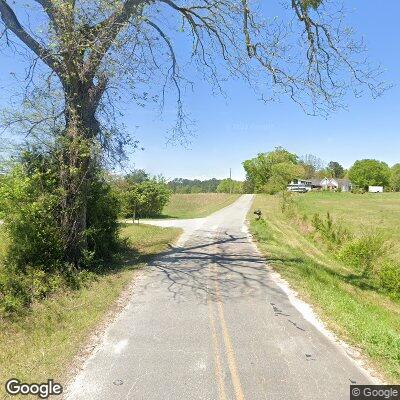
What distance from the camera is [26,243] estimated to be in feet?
37.1

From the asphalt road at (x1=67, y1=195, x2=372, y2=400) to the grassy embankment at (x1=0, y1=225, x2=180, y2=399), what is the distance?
0.53 meters

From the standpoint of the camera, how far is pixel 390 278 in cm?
1562

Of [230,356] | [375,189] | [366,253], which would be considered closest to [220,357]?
[230,356]

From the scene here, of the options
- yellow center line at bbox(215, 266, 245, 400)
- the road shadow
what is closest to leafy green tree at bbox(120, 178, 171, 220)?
the road shadow

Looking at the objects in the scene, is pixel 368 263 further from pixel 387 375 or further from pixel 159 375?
pixel 159 375

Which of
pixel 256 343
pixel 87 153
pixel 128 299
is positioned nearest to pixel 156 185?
pixel 87 153

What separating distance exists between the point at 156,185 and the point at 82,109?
2330 centimetres

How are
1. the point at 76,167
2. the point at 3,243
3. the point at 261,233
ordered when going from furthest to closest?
the point at 261,233 → the point at 3,243 → the point at 76,167

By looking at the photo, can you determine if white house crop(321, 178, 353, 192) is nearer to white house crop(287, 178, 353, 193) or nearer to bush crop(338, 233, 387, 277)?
white house crop(287, 178, 353, 193)

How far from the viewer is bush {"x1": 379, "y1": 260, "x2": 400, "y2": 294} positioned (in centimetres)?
1510

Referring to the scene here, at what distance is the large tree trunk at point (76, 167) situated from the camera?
39.3 feet

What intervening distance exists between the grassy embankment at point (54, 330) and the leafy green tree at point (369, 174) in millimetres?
134183

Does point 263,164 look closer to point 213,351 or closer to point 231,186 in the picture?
point 231,186

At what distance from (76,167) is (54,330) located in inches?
227
